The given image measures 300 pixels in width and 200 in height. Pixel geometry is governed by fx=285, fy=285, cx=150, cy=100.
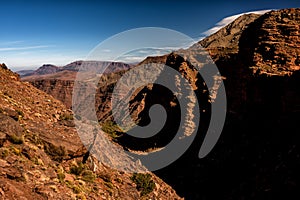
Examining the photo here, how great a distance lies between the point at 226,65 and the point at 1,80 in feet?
83.4

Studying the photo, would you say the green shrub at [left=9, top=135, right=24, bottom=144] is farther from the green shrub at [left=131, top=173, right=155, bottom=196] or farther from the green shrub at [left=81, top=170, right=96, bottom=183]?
the green shrub at [left=131, top=173, right=155, bottom=196]

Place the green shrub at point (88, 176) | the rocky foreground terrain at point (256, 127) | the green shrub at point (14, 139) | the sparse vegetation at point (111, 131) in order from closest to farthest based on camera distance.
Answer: the green shrub at point (14, 139), the green shrub at point (88, 176), the rocky foreground terrain at point (256, 127), the sparse vegetation at point (111, 131)

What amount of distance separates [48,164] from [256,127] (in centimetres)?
2059

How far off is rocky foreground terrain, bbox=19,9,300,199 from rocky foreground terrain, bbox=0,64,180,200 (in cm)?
771

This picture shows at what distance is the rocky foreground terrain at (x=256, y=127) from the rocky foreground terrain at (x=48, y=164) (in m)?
7.71

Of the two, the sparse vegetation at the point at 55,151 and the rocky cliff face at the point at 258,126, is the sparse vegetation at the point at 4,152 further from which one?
the rocky cliff face at the point at 258,126

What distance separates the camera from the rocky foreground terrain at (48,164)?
31.5 feet

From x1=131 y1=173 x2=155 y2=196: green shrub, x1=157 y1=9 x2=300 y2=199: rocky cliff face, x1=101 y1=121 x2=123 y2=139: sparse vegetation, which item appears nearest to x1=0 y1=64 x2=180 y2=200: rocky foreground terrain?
x1=131 y1=173 x2=155 y2=196: green shrub

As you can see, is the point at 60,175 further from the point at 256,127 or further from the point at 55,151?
the point at 256,127

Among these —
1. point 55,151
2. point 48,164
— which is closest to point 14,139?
point 48,164

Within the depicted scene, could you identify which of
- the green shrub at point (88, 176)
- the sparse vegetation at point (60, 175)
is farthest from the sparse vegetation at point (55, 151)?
the green shrub at point (88, 176)

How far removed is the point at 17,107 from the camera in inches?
642

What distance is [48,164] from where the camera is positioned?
38.8ft

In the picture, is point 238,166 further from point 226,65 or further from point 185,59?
point 185,59
